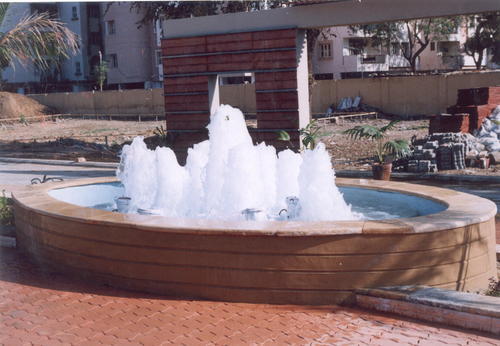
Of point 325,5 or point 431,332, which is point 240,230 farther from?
point 325,5

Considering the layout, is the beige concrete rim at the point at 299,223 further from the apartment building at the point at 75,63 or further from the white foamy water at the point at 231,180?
the apartment building at the point at 75,63

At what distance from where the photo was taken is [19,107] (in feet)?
154

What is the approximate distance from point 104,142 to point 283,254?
904 inches

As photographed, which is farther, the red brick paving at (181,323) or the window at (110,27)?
the window at (110,27)

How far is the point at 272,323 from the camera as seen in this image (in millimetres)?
5754

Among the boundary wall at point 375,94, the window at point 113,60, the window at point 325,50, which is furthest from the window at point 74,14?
the window at point 325,50

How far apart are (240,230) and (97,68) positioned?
160 feet

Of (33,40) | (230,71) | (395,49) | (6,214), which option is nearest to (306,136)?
(230,71)

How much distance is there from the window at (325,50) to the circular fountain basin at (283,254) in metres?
45.2

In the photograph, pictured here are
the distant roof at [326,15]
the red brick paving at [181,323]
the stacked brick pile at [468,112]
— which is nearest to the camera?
the red brick paving at [181,323]

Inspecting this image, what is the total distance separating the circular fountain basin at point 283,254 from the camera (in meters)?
6.07

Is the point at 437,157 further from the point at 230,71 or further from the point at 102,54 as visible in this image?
the point at 102,54

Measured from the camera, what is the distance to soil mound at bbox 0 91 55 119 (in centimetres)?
4597

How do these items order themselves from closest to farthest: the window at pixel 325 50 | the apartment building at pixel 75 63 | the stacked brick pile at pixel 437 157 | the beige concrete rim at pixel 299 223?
the beige concrete rim at pixel 299 223 → the stacked brick pile at pixel 437 157 → the window at pixel 325 50 → the apartment building at pixel 75 63
